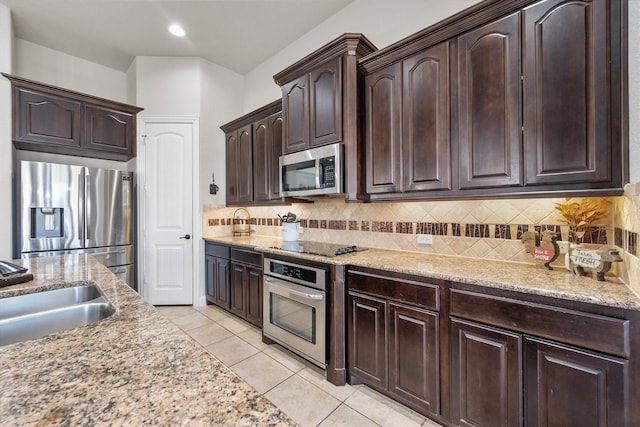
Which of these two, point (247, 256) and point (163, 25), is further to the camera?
point (163, 25)

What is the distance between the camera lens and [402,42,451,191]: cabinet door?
182 cm

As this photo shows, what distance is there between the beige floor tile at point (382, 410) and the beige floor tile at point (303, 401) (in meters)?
0.15

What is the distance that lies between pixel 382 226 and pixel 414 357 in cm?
114

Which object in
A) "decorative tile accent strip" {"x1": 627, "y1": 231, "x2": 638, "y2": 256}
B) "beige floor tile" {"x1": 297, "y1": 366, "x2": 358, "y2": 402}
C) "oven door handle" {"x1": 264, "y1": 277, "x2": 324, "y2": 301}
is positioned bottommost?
"beige floor tile" {"x1": 297, "y1": 366, "x2": 358, "y2": 402}

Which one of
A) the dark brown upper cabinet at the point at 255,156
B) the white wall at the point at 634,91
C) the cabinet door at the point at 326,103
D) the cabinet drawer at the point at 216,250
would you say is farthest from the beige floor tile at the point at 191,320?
the white wall at the point at 634,91

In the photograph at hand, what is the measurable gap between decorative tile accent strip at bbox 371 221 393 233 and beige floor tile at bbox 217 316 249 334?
1775 mm

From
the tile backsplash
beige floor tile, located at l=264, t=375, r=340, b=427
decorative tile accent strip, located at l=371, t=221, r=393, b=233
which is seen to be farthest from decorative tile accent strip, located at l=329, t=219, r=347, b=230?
beige floor tile, located at l=264, t=375, r=340, b=427

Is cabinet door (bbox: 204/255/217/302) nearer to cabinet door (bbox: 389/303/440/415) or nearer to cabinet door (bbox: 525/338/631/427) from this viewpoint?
cabinet door (bbox: 389/303/440/415)

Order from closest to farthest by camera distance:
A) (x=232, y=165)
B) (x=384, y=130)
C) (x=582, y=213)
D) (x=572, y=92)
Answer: (x=572, y=92)
(x=582, y=213)
(x=384, y=130)
(x=232, y=165)

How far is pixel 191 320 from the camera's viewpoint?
10.5 feet

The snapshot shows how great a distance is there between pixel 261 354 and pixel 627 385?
2.28 meters

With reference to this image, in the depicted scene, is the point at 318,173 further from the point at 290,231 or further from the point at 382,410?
the point at 382,410

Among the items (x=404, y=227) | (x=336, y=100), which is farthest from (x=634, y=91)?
(x=336, y=100)

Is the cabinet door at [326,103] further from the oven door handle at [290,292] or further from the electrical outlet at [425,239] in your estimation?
the oven door handle at [290,292]
